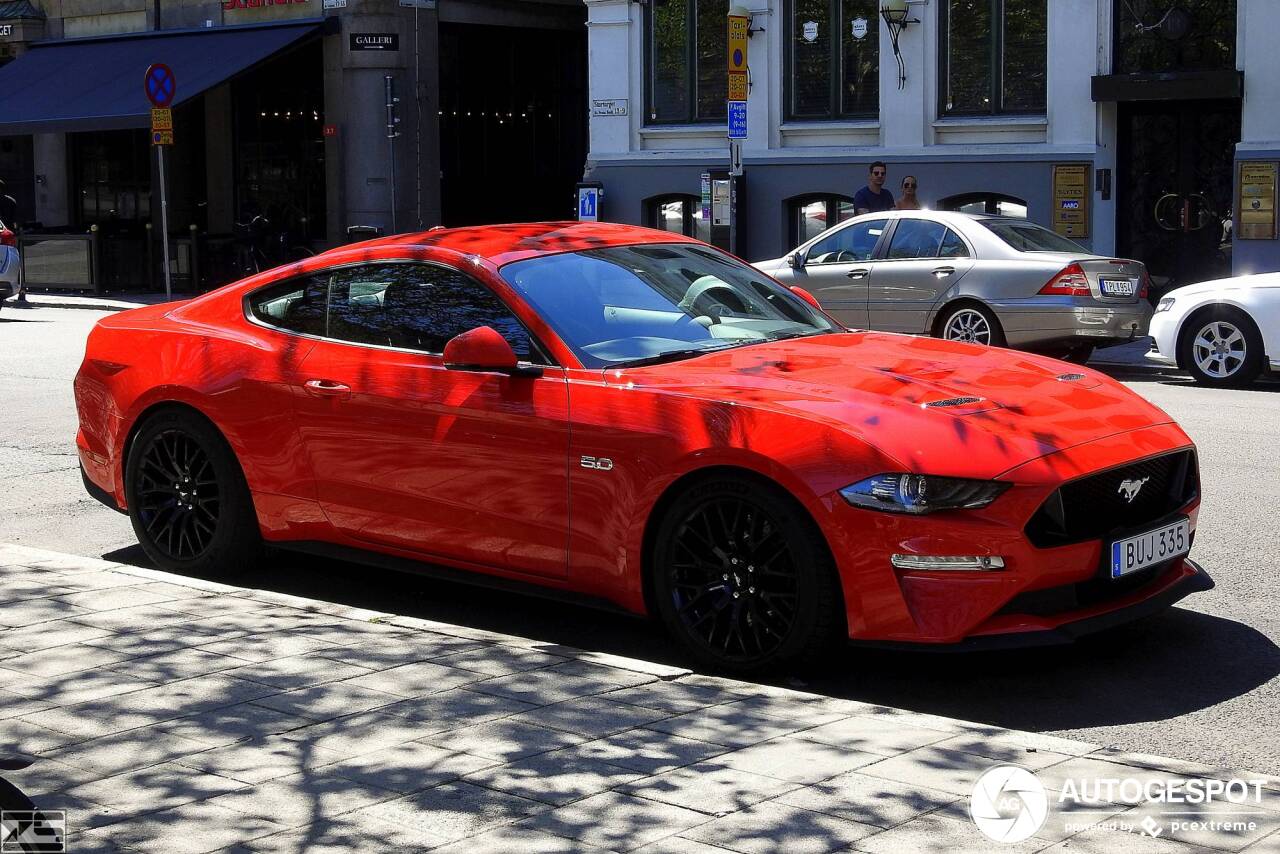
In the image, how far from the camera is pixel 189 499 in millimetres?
7812

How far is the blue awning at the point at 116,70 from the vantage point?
28828 millimetres

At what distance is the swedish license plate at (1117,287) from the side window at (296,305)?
1014 cm

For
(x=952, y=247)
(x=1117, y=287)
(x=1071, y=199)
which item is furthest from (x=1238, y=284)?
(x=1071, y=199)

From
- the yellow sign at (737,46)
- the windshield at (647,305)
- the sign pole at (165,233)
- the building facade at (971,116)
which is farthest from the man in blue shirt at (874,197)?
the windshield at (647,305)

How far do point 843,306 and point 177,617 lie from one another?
11393 mm

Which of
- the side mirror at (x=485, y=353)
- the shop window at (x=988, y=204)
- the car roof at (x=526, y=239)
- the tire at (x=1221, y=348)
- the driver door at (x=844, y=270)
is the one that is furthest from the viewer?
the shop window at (x=988, y=204)

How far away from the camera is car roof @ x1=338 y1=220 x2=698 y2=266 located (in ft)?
23.4

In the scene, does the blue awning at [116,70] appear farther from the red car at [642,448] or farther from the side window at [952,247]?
the red car at [642,448]

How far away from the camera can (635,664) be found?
6008 millimetres

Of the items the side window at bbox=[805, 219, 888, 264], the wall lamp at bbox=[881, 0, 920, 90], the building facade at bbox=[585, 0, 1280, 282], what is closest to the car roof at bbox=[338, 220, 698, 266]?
the side window at bbox=[805, 219, 888, 264]

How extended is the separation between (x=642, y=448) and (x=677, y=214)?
67.9 feet

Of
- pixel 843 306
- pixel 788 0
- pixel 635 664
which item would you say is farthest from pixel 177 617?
pixel 788 0

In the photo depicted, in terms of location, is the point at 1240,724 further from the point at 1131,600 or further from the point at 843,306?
the point at 843,306

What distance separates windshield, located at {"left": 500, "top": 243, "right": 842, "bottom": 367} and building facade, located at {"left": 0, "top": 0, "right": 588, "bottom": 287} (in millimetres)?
22157
